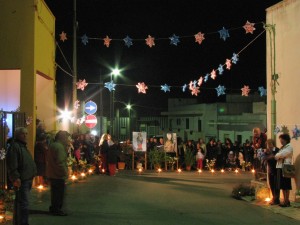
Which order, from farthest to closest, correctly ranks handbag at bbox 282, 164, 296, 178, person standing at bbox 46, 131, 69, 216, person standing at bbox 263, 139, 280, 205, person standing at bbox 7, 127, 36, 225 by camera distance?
person standing at bbox 263, 139, 280, 205, handbag at bbox 282, 164, 296, 178, person standing at bbox 46, 131, 69, 216, person standing at bbox 7, 127, 36, 225

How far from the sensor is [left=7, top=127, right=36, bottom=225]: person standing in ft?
26.7

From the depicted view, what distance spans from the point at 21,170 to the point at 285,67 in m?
7.79

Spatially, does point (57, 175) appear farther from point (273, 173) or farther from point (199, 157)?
point (199, 157)

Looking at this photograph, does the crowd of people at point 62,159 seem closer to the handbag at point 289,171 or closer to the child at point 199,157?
the child at point 199,157

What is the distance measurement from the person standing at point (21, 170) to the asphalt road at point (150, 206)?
2.51ft

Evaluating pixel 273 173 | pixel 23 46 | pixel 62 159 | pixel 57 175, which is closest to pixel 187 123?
pixel 23 46

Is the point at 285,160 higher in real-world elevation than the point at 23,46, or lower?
lower

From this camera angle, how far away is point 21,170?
8312 mm

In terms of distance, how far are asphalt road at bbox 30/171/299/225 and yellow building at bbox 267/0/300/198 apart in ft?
6.95

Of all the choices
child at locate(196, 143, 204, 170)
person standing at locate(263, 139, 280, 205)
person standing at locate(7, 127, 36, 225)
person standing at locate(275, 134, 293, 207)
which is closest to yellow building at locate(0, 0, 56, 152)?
person standing at locate(7, 127, 36, 225)

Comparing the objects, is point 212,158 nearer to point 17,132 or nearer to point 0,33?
point 0,33

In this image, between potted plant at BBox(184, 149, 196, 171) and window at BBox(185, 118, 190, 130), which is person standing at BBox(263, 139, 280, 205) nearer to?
potted plant at BBox(184, 149, 196, 171)

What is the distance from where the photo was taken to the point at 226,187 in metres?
15.9

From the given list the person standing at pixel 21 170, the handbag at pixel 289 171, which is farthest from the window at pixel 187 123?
the person standing at pixel 21 170
